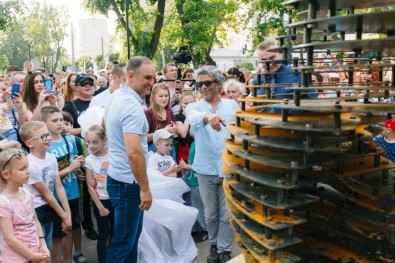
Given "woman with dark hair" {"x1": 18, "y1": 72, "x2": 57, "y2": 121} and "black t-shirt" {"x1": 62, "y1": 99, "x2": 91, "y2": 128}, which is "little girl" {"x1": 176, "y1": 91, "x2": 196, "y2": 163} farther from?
"woman with dark hair" {"x1": 18, "y1": 72, "x2": 57, "y2": 121}

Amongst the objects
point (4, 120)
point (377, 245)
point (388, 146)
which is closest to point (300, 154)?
point (377, 245)

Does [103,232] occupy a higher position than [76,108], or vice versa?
[76,108]

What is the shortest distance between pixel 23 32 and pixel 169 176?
74.2 meters

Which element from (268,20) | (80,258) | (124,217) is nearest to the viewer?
(124,217)

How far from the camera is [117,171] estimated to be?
13.9 feet

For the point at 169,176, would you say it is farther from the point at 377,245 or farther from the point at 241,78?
the point at 241,78

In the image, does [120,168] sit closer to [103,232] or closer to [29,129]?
[29,129]

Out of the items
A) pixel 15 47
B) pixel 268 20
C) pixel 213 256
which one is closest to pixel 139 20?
pixel 268 20

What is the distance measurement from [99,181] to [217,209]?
1294mm

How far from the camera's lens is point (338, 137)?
1322 millimetres

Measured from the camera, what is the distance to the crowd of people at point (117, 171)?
154 inches

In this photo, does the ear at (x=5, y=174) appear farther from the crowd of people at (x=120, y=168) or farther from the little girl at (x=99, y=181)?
the little girl at (x=99, y=181)

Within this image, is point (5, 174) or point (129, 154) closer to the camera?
point (5, 174)

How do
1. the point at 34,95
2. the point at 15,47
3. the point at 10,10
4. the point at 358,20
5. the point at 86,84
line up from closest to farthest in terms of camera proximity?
the point at 358,20 < the point at 34,95 < the point at 86,84 < the point at 10,10 < the point at 15,47
